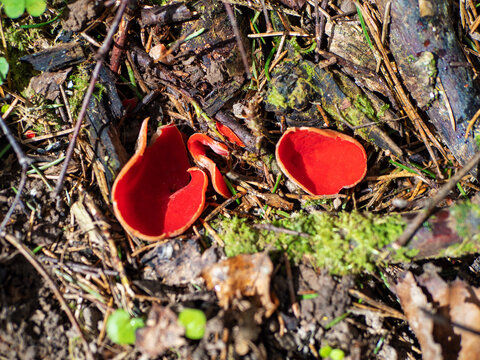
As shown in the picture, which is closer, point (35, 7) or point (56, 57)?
point (35, 7)

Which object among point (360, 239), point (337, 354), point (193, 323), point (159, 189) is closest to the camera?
point (193, 323)

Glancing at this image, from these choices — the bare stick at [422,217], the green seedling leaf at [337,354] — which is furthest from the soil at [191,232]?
the bare stick at [422,217]

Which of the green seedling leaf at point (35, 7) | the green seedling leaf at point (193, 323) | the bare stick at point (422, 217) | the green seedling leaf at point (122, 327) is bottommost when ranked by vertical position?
the green seedling leaf at point (122, 327)

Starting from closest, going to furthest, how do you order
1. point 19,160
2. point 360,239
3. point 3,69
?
point 360,239, point 19,160, point 3,69

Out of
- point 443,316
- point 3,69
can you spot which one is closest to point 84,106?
point 3,69

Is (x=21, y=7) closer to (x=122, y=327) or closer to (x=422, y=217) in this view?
(x=122, y=327)

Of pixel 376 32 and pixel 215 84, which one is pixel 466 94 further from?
pixel 215 84

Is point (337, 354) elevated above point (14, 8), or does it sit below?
below

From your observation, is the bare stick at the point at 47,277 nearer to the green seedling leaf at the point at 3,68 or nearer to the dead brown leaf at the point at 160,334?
the dead brown leaf at the point at 160,334

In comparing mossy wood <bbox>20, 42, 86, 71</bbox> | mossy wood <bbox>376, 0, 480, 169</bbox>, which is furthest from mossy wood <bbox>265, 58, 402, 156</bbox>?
mossy wood <bbox>20, 42, 86, 71</bbox>
